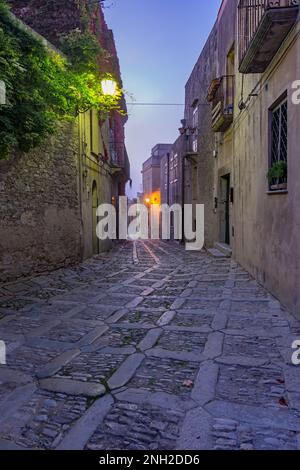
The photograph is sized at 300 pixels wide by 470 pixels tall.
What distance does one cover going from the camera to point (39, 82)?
6.86m

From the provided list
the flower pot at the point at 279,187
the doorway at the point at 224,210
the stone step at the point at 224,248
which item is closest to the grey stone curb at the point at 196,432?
the flower pot at the point at 279,187

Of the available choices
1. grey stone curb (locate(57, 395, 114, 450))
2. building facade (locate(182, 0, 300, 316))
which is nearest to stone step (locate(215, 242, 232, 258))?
building facade (locate(182, 0, 300, 316))

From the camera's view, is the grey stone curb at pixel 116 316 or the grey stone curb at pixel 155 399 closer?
the grey stone curb at pixel 155 399

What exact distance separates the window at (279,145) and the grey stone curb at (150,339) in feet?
8.22

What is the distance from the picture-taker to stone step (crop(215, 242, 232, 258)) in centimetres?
957

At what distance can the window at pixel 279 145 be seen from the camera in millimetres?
4785

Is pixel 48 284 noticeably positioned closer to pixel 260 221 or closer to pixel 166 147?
pixel 260 221

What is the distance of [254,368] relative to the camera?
9.52 feet

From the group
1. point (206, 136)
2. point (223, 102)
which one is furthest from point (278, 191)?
point (206, 136)

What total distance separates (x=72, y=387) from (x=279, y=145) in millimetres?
4216

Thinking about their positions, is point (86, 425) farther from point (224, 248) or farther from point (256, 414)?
point (224, 248)

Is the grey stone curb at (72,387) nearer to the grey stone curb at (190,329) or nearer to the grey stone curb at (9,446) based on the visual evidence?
the grey stone curb at (9,446)

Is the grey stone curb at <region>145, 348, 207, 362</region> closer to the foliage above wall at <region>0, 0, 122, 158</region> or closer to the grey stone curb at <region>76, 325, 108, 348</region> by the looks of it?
the grey stone curb at <region>76, 325, 108, 348</region>

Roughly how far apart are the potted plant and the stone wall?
14.9 ft
